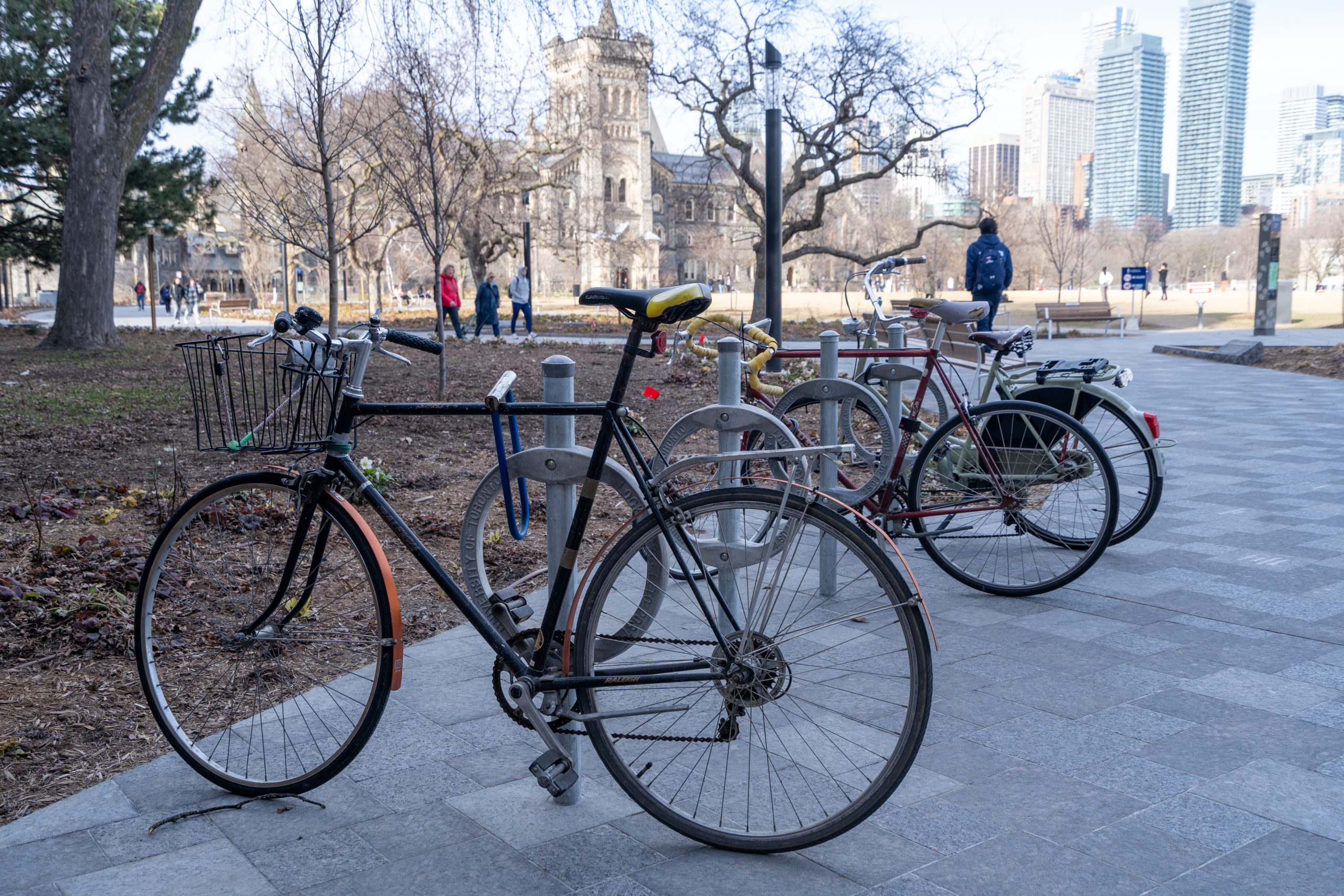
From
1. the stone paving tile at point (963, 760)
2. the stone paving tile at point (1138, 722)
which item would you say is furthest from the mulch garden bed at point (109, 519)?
the stone paving tile at point (1138, 722)

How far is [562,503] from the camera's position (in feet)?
9.73

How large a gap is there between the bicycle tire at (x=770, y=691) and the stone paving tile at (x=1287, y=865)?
0.81 metres

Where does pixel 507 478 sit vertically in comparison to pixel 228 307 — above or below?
above

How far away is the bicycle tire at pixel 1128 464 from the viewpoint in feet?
17.0

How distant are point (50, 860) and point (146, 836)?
214 mm

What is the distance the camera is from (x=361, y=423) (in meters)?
3.03

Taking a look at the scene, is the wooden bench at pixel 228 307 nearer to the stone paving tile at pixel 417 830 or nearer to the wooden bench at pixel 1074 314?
the wooden bench at pixel 1074 314

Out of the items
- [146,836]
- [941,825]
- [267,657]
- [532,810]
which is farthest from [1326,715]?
[146,836]

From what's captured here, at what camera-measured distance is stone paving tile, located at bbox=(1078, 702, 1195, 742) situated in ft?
11.1

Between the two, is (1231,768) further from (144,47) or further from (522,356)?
(144,47)

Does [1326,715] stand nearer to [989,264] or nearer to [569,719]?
[569,719]

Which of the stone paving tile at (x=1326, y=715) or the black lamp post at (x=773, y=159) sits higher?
the black lamp post at (x=773, y=159)

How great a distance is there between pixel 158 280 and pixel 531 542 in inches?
3791

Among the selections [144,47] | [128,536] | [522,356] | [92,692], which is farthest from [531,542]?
[144,47]
